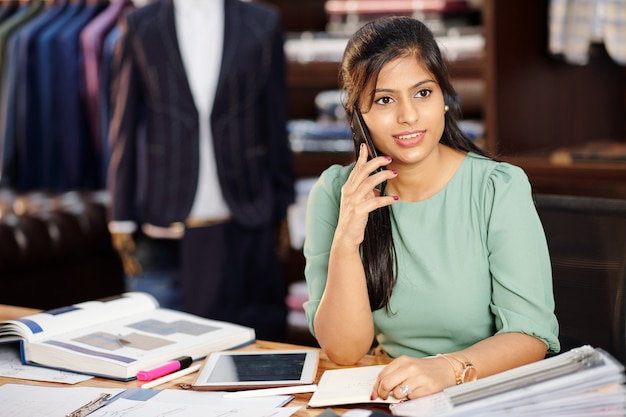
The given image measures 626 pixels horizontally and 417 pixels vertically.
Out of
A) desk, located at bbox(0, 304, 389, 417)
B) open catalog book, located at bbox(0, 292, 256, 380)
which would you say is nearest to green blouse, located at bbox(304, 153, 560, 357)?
desk, located at bbox(0, 304, 389, 417)

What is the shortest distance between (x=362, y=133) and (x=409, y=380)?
55cm

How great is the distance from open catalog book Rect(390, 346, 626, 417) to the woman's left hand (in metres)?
0.11

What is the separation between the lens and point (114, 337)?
1.77 metres

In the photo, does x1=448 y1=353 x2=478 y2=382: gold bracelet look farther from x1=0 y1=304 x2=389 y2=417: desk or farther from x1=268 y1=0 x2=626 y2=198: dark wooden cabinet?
x1=268 y1=0 x2=626 y2=198: dark wooden cabinet

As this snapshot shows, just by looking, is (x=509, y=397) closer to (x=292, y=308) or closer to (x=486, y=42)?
(x=486, y=42)

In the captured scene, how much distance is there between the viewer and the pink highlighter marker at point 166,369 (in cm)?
160

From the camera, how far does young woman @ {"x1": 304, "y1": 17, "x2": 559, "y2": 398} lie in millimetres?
1684

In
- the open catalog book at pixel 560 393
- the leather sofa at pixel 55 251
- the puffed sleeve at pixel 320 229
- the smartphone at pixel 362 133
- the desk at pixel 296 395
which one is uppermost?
the smartphone at pixel 362 133

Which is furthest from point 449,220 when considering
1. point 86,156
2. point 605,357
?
point 86,156

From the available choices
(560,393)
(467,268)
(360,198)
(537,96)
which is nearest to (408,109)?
(360,198)

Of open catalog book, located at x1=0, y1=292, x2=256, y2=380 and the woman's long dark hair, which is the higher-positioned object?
the woman's long dark hair

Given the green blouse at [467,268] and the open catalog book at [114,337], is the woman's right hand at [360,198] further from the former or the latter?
the open catalog book at [114,337]

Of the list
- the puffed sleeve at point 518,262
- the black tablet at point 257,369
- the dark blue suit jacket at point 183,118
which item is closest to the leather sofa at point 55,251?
the dark blue suit jacket at point 183,118

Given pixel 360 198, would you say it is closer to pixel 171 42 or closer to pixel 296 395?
pixel 296 395
